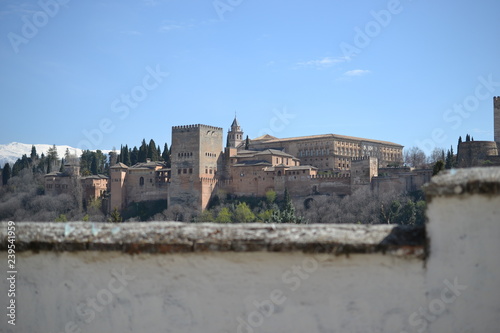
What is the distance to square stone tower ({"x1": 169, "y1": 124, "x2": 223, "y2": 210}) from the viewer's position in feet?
173

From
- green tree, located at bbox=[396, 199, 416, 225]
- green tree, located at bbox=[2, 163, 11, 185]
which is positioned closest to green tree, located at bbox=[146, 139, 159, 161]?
green tree, located at bbox=[2, 163, 11, 185]

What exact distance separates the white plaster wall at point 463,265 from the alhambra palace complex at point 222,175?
4467 cm

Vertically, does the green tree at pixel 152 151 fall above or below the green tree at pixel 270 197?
above

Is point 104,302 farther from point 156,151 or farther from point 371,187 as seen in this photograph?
point 156,151

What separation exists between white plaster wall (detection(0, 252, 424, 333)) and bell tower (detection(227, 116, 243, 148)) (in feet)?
250

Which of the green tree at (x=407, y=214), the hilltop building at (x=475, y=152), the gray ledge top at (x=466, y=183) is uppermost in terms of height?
the hilltop building at (x=475, y=152)

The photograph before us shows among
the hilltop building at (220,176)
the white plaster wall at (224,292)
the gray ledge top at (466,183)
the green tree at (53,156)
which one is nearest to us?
the gray ledge top at (466,183)

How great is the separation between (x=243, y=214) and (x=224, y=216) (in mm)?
1542

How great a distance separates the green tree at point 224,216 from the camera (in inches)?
1843

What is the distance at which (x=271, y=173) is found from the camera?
53094 millimetres

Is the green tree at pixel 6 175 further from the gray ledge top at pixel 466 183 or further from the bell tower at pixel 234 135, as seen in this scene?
the gray ledge top at pixel 466 183

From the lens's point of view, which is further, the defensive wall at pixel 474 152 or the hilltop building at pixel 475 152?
the defensive wall at pixel 474 152

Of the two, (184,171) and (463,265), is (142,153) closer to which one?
(184,171)

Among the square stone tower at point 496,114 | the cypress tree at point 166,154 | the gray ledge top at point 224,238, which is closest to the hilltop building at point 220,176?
the cypress tree at point 166,154
